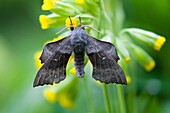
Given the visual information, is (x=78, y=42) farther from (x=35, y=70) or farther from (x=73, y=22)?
(x=35, y=70)

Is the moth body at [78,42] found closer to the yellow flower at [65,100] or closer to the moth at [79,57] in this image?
the moth at [79,57]

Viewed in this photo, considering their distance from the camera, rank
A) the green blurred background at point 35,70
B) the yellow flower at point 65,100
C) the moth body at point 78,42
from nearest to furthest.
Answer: the moth body at point 78,42, the yellow flower at point 65,100, the green blurred background at point 35,70

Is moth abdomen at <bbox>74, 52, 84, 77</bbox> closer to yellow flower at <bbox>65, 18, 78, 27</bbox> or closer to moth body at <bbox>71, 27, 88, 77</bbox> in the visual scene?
moth body at <bbox>71, 27, 88, 77</bbox>

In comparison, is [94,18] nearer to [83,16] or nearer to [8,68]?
[83,16]

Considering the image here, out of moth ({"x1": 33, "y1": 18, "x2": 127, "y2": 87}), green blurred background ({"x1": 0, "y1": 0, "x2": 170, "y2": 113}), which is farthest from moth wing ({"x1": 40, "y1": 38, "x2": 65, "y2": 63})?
green blurred background ({"x1": 0, "y1": 0, "x2": 170, "y2": 113})

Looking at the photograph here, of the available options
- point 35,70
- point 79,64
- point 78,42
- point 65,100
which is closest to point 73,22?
point 78,42

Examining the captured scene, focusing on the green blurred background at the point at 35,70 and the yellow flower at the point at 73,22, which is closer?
the yellow flower at the point at 73,22

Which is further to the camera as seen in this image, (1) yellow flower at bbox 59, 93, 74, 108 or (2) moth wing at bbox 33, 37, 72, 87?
(1) yellow flower at bbox 59, 93, 74, 108

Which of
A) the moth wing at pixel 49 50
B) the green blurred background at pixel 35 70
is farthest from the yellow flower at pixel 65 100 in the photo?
the moth wing at pixel 49 50
